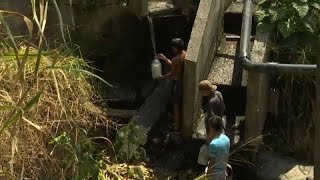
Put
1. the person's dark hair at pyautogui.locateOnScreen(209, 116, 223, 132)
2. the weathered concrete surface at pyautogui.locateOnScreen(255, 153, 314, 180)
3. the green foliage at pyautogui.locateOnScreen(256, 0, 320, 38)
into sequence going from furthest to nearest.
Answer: the green foliage at pyautogui.locateOnScreen(256, 0, 320, 38)
the weathered concrete surface at pyautogui.locateOnScreen(255, 153, 314, 180)
the person's dark hair at pyautogui.locateOnScreen(209, 116, 223, 132)

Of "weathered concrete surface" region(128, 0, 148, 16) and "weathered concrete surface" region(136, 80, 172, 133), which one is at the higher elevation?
"weathered concrete surface" region(128, 0, 148, 16)

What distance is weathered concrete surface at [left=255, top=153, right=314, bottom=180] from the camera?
7.71 meters

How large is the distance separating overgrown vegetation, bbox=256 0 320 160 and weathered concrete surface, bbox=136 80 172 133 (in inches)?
65.8

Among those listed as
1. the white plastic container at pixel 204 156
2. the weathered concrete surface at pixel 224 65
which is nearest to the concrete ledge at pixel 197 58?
the weathered concrete surface at pixel 224 65

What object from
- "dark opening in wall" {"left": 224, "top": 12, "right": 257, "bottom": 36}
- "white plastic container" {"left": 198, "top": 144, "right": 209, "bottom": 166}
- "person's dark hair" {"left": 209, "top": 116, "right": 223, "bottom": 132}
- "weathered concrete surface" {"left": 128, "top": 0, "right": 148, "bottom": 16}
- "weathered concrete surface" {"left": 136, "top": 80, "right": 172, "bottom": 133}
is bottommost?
"weathered concrete surface" {"left": 136, "top": 80, "right": 172, "bottom": 133}

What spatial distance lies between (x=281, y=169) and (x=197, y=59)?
181 centimetres

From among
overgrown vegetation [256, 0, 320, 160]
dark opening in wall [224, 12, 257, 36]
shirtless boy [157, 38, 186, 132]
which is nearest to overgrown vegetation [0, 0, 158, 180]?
shirtless boy [157, 38, 186, 132]

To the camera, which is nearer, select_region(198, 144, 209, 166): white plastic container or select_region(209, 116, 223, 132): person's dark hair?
select_region(209, 116, 223, 132): person's dark hair

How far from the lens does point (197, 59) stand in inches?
306

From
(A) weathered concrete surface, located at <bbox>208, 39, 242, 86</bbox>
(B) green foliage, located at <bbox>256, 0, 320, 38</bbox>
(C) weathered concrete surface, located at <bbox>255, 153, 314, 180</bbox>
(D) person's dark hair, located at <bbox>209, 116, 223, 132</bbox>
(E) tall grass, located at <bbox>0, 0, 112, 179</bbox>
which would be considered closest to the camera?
(E) tall grass, located at <bbox>0, 0, 112, 179</bbox>

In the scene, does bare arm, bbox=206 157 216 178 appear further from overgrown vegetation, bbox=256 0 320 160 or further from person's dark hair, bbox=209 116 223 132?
overgrown vegetation, bbox=256 0 320 160

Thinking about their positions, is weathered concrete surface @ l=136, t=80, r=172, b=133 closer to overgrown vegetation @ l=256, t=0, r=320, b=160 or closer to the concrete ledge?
the concrete ledge

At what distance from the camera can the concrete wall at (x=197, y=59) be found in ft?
25.7

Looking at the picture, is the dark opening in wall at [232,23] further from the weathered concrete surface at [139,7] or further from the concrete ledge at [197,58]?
the weathered concrete surface at [139,7]
